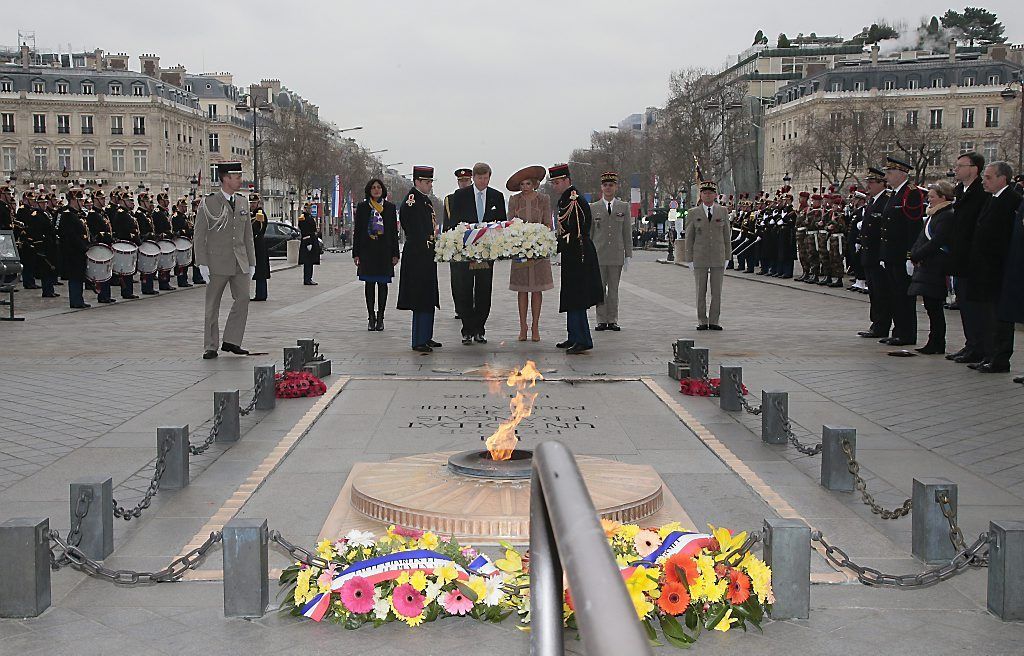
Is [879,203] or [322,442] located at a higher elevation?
[879,203]

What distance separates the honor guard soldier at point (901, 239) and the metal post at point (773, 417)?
6788mm

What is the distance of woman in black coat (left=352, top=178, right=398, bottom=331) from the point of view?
16344 mm

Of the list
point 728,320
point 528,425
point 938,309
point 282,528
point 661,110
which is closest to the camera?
point 282,528

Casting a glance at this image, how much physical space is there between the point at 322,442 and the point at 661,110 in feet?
264

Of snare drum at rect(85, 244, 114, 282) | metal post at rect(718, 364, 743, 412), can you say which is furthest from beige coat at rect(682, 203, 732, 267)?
snare drum at rect(85, 244, 114, 282)

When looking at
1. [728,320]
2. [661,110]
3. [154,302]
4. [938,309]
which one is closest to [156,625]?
[938,309]

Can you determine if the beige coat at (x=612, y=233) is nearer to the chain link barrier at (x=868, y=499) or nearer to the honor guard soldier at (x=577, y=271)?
the honor guard soldier at (x=577, y=271)

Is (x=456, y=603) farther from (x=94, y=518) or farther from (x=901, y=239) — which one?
(x=901, y=239)

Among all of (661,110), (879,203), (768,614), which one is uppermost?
(661,110)

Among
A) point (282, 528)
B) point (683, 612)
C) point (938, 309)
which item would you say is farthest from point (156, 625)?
point (938, 309)

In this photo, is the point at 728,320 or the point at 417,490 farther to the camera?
the point at 728,320

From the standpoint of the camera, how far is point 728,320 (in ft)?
60.1

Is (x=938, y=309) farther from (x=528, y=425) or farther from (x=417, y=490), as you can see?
(x=417, y=490)

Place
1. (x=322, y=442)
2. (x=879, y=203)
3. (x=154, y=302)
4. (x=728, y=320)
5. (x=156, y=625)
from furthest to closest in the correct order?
(x=154, y=302), (x=728, y=320), (x=879, y=203), (x=322, y=442), (x=156, y=625)
